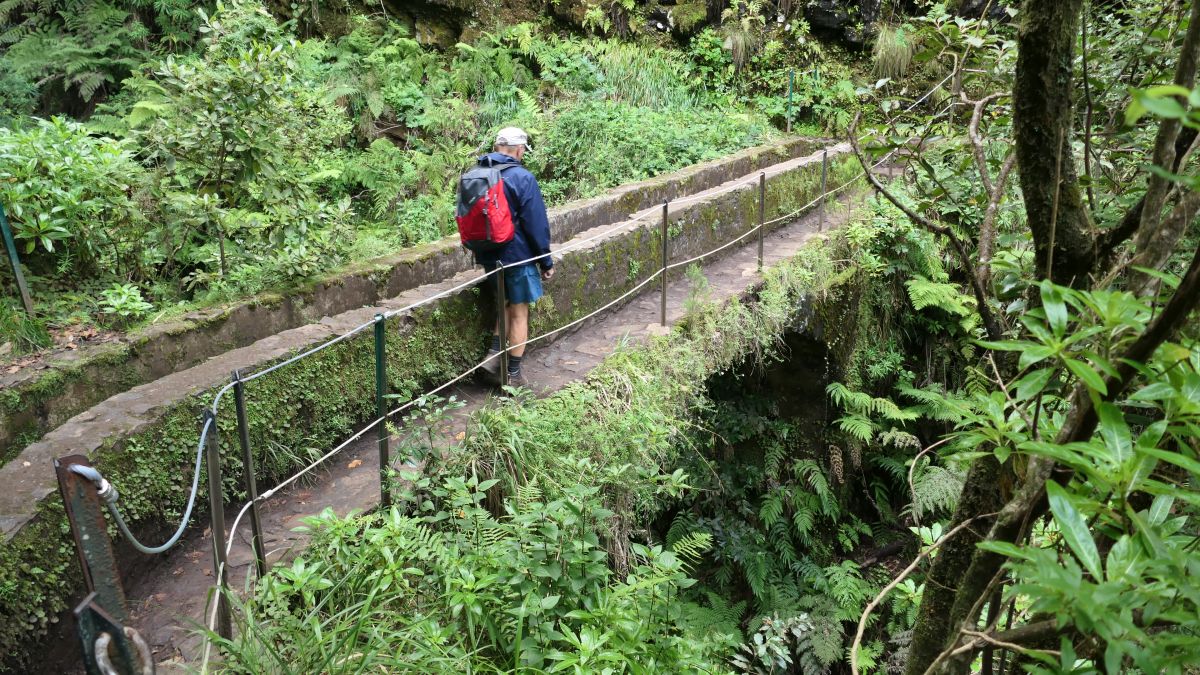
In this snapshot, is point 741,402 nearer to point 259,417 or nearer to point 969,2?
point 259,417

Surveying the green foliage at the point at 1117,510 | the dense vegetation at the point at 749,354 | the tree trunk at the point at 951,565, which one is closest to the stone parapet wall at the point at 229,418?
the dense vegetation at the point at 749,354

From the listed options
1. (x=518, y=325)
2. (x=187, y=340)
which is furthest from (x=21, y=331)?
(x=518, y=325)

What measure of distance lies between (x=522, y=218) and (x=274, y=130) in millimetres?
1906

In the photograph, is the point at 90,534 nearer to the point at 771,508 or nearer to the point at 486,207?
the point at 486,207

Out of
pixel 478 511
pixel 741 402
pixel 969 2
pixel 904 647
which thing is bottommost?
pixel 904 647

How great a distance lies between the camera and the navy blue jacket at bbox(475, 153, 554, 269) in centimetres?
541

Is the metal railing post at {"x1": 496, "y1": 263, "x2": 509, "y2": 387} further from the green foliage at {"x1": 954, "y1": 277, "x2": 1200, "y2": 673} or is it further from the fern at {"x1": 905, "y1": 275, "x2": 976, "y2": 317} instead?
the fern at {"x1": 905, "y1": 275, "x2": 976, "y2": 317}

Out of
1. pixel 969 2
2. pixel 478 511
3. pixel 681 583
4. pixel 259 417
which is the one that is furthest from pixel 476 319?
pixel 969 2

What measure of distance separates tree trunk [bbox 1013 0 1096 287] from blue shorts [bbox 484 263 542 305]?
378 centimetres

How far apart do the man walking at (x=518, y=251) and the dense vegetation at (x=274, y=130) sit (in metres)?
1.37

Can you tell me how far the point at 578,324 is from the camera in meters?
6.78

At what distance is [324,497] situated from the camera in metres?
4.48

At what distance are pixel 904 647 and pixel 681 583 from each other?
4.19 m

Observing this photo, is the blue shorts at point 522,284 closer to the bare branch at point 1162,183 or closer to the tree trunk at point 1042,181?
the tree trunk at point 1042,181
